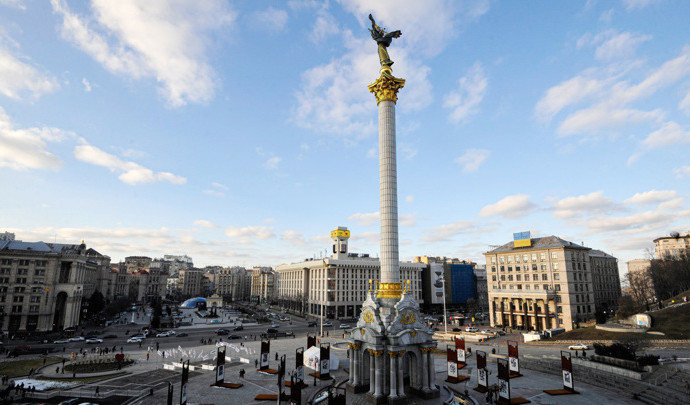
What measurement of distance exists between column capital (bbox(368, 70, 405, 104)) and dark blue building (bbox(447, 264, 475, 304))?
112m

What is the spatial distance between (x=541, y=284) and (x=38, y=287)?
377 ft

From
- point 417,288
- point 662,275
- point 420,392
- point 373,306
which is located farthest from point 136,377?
point 662,275

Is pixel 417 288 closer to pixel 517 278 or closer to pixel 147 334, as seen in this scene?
pixel 517 278

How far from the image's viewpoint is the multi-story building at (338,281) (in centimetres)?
10781

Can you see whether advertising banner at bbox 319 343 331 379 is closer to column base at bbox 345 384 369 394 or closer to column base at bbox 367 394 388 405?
column base at bbox 345 384 369 394

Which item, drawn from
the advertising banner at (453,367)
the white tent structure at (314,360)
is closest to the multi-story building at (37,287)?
the white tent structure at (314,360)

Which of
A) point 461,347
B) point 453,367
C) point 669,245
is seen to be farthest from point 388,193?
point 669,245

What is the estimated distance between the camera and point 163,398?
3191cm

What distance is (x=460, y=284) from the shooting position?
137m

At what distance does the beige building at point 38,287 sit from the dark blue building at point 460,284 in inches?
4680

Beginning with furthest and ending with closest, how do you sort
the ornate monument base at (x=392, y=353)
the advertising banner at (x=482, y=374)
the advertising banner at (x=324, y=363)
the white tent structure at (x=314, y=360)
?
the white tent structure at (x=314, y=360)
the advertising banner at (x=324, y=363)
the advertising banner at (x=482, y=374)
the ornate monument base at (x=392, y=353)

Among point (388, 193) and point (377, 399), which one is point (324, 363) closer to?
point (377, 399)

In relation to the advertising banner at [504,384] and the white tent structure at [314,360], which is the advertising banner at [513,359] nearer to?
the advertising banner at [504,384]

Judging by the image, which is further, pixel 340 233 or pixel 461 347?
pixel 340 233
